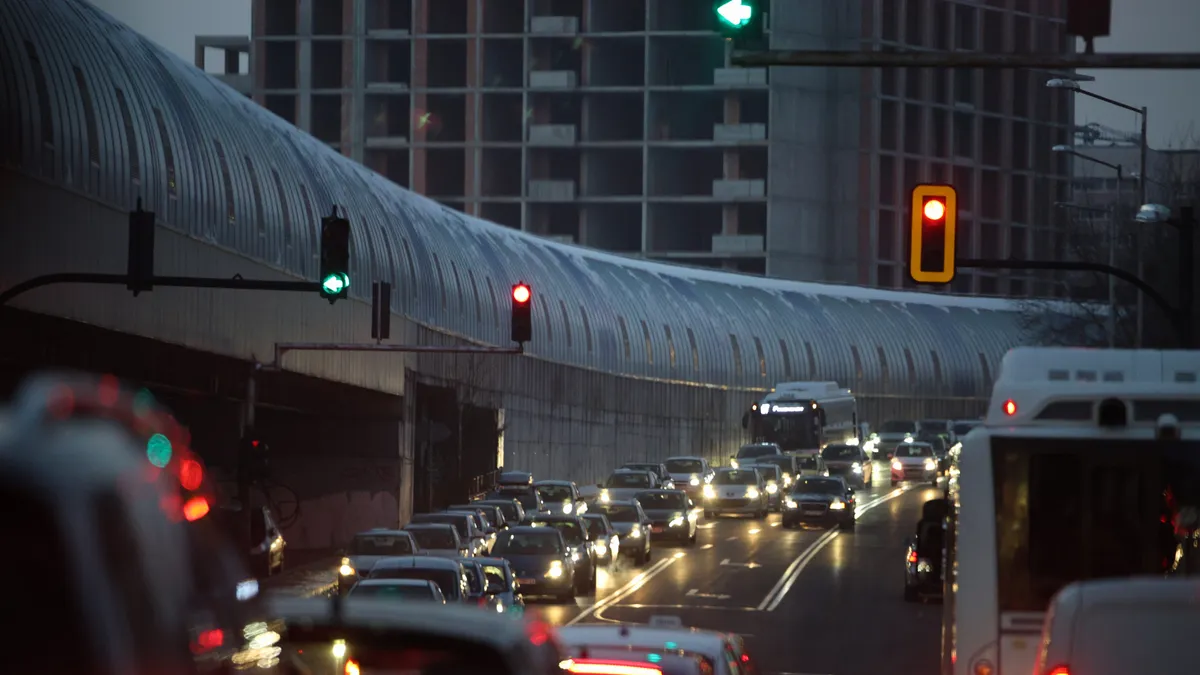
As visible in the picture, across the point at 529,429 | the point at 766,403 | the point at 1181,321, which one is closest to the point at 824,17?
the point at 766,403

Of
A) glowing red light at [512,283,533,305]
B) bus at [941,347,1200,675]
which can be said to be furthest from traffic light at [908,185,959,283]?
glowing red light at [512,283,533,305]

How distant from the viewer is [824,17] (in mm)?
132875

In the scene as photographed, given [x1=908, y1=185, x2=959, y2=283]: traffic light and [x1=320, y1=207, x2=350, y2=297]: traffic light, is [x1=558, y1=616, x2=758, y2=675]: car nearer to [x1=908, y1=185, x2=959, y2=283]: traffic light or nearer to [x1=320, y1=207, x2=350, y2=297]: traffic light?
[x1=908, y1=185, x2=959, y2=283]: traffic light

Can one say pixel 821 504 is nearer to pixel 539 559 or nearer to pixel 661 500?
pixel 661 500

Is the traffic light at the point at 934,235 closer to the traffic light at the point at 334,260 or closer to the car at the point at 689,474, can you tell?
the traffic light at the point at 334,260

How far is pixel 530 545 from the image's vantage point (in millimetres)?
42594

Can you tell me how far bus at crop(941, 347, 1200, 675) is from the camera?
42.7 feet

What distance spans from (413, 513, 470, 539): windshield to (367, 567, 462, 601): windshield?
16.2 metres

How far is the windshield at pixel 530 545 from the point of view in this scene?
42.4m

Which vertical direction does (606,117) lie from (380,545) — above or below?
above

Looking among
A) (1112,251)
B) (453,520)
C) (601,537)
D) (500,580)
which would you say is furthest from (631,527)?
(500,580)

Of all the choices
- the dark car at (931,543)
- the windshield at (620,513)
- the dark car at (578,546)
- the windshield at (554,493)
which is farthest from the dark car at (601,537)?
the dark car at (931,543)

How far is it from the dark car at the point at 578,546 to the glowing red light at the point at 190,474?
39.5 metres

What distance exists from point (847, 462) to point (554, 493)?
2317 cm
